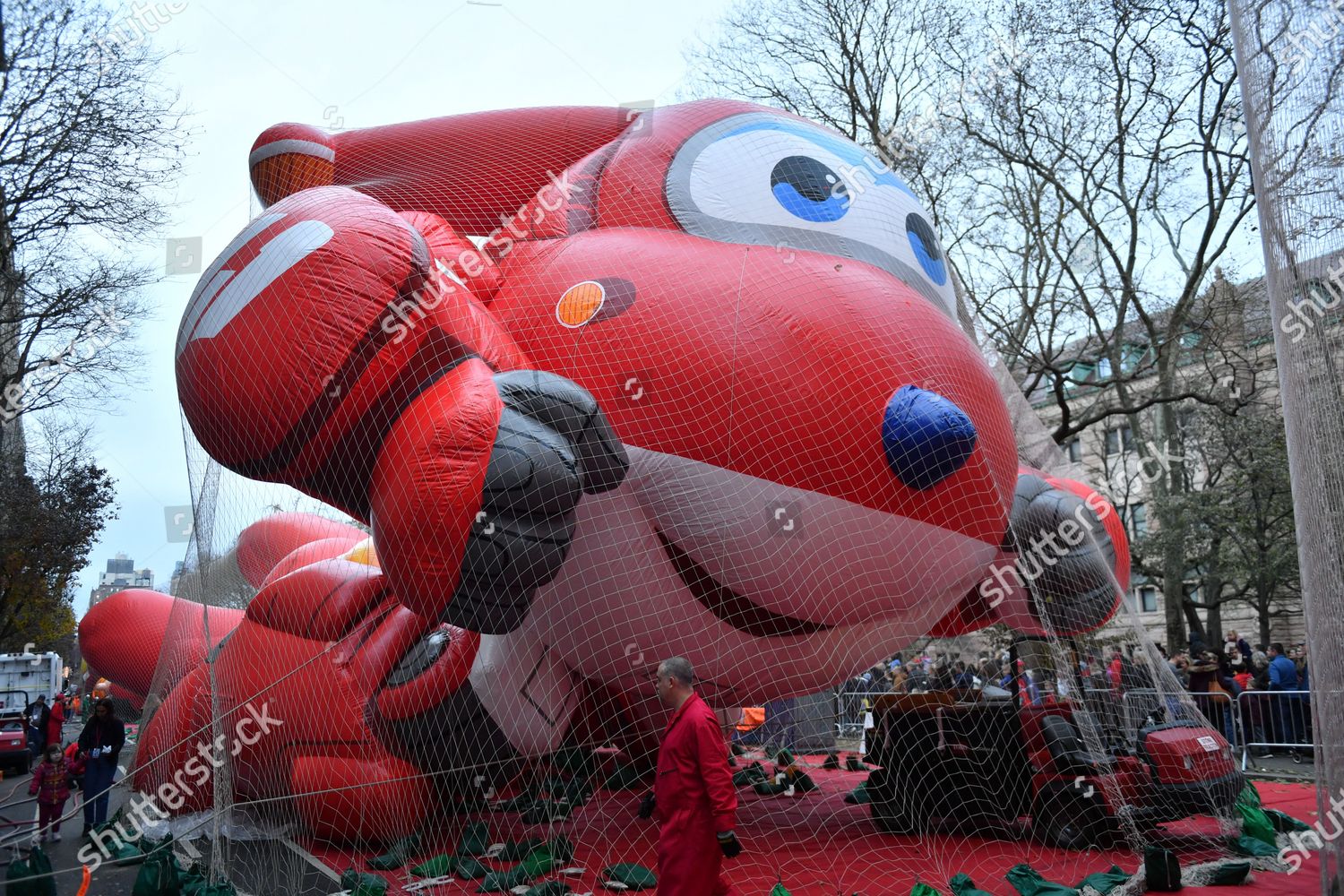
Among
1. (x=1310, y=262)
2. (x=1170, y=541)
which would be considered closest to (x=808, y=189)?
(x=1310, y=262)

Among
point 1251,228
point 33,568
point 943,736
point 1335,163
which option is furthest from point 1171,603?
point 33,568

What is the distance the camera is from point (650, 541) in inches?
192

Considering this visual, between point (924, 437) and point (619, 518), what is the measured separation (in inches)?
57.0

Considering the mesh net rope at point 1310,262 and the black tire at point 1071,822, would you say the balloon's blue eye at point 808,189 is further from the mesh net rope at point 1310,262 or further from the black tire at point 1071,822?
the black tire at point 1071,822

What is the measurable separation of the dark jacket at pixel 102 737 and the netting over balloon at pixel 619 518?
1.18m

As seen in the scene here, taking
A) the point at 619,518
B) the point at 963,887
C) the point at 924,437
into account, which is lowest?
the point at 963,887

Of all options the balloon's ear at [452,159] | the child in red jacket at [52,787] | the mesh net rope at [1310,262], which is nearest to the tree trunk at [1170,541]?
the balloon's ear at [452,159]

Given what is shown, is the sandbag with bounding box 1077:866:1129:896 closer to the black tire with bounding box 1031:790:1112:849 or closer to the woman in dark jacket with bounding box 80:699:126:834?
the black tire with bounding box 1031:790:1112:849

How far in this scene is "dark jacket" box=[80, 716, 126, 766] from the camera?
8.23 metres

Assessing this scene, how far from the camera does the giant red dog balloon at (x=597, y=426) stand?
4281mm

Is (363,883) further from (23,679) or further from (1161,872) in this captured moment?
(23,679)

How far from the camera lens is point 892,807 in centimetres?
631

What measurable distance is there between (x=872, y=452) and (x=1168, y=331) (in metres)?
12.3

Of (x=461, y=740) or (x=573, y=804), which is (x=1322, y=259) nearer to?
(x=461, y=740)
